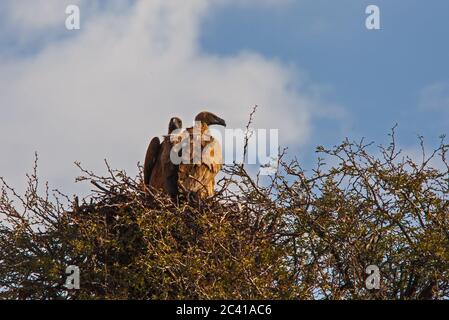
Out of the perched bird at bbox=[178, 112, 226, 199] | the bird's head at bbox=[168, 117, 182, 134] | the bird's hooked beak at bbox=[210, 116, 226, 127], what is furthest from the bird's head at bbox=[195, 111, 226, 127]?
the bird's head at bbox=[168, 117, 182, 134]

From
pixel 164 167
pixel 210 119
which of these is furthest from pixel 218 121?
pixel 164 167

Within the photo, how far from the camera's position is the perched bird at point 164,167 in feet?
46.4

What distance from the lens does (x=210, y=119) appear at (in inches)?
567

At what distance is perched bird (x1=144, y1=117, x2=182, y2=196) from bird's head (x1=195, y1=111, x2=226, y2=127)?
298 millimetres

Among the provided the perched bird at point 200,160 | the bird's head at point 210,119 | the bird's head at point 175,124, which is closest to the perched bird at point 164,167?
the bird's head at point 175,124

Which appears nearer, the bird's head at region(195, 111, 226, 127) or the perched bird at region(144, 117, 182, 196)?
→ the perched bird at region(144, 117, 182, 196)

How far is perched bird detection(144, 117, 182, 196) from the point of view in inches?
557

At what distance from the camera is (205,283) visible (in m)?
10.8

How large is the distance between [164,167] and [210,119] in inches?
33.9

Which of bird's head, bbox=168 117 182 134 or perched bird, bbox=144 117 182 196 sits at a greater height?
bird's head, bbox=168 117 182 134

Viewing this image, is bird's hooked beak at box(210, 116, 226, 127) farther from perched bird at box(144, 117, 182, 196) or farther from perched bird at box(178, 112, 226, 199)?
perched bird at box(144, 117, 182, 196)

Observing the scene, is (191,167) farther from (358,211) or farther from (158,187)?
(358,211)

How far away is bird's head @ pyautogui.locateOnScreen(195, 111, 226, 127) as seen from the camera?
14.4 m
